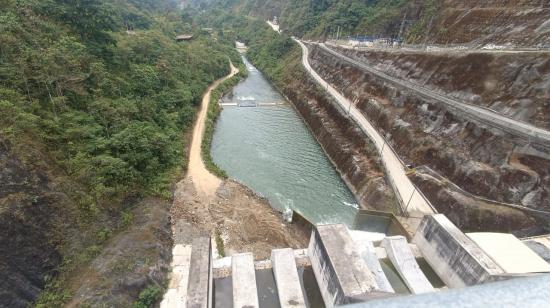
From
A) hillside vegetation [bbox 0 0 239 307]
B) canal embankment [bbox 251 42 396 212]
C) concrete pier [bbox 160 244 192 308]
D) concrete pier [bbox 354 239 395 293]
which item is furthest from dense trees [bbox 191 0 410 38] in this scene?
concrete pier [bbox 160 244 192 308]

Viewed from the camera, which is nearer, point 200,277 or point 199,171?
point 200,277

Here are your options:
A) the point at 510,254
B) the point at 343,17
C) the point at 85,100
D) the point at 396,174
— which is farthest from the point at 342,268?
the point at 343,17

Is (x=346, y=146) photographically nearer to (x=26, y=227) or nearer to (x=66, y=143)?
(x=66, y=143)

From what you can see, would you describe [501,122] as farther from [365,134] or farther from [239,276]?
[239,276]

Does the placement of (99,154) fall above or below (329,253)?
above

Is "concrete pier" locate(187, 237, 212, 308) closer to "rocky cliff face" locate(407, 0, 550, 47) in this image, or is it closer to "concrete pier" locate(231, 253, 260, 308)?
"concrete pier" locate(231, 253, 260, 308)

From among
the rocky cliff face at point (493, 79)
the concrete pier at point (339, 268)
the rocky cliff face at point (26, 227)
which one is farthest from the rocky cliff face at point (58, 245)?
the rocky cliff face at point (493, 79)

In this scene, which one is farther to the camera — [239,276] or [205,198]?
[205,198]

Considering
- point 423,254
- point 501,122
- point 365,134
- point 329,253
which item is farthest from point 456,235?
point 365,134
